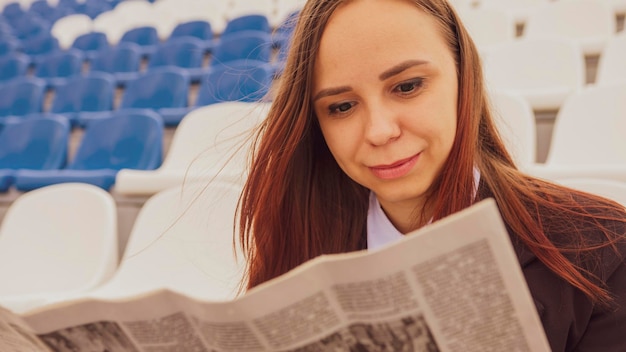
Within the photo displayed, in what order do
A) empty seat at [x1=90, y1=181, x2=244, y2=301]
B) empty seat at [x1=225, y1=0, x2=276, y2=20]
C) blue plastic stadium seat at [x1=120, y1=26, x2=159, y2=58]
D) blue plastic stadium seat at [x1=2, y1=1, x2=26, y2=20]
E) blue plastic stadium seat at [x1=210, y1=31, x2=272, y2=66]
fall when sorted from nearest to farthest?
1. empty seat at [x1=90, y1=181, x2=244, y2=301]
2. blue plastic stadium seat at [x1=210, y1=31, x2=272, y2=66]
3. blue plastic stadium seat at [x1=120, y1=26, x2=159, y2=58]
4. empty seat at [x1=225, y1=0, x2=276, y2=20]
5. blue plastic stadium seat at [x1=2, y1=1, x2=26, y2=20]

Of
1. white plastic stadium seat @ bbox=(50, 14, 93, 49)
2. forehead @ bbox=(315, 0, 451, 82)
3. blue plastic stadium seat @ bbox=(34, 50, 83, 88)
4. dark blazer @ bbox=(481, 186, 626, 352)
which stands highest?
white plastic stadium seat @ bbox=(50, 14, 93, 49)

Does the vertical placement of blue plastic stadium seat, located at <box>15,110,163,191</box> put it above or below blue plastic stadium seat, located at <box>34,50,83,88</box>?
below

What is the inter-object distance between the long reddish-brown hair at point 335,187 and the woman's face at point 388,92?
0.06 feet

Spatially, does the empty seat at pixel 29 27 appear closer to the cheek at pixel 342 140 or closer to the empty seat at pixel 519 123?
the empty seat at pixel 519 123

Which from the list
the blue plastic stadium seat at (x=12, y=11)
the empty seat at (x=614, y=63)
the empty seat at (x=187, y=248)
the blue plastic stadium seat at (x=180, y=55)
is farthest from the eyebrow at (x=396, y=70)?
the blue plastic stadium seat at (x=12, y=11)

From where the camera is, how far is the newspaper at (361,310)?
0.91 feet

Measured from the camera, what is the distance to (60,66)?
272 cm

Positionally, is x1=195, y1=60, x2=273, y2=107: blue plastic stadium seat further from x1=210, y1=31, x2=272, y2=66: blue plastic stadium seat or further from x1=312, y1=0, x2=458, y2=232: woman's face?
x1=312, y1=0, x2=458, y2=232: woman's face

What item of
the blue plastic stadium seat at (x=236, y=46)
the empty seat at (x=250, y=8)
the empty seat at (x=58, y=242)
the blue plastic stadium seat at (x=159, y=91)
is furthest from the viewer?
the empty seat at (x=250, y=8)

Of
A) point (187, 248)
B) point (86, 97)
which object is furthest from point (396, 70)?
point (86, 97)

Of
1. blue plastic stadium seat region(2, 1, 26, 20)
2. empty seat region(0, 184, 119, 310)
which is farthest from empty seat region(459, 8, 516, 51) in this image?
blue plastic stadium seat region(2, 1, 26, 20)

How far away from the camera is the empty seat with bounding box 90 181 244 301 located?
0.87 metres

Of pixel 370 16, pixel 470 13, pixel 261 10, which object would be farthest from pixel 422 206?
pixel 261 10

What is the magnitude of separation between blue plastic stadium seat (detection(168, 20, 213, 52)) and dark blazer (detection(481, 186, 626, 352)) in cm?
258
